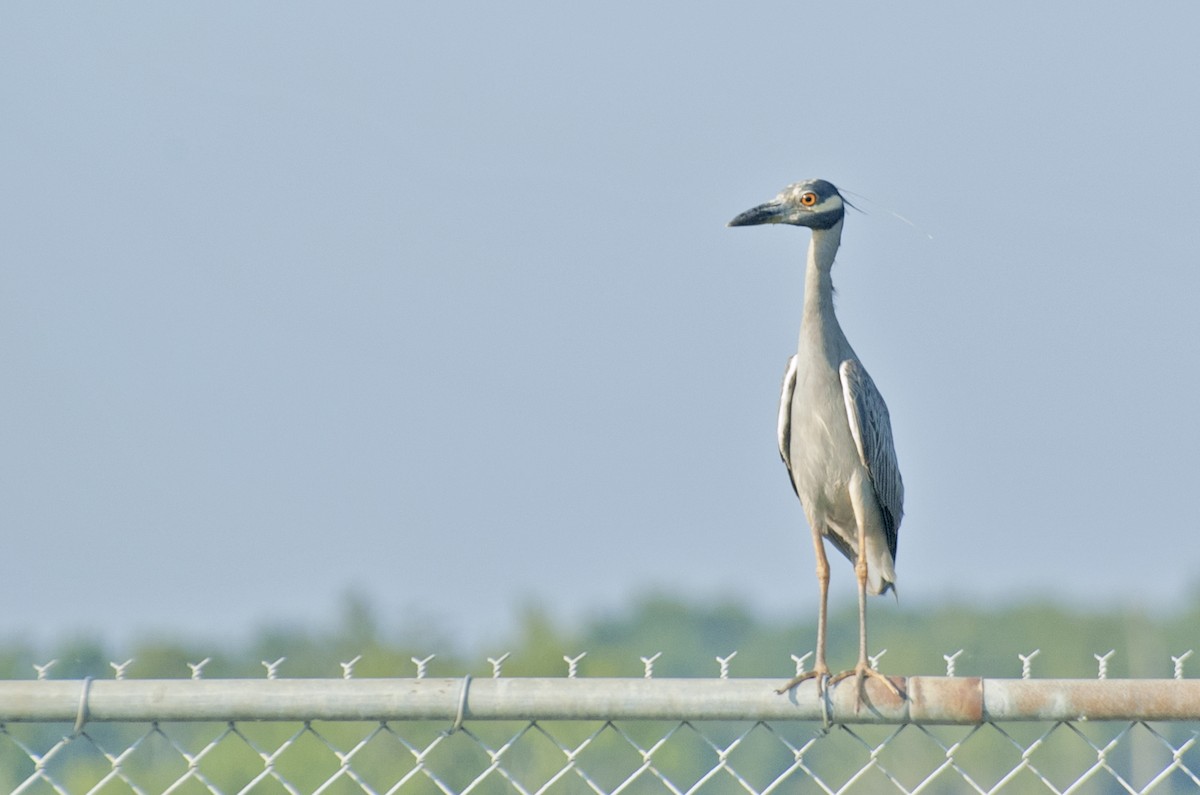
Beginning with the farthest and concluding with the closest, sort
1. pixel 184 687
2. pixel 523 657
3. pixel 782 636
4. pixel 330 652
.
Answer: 1. pixel 782 636
2. pixel 330 652
3. pixel 523 657
4. pixel 184 687

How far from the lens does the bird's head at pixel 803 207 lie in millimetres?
6449

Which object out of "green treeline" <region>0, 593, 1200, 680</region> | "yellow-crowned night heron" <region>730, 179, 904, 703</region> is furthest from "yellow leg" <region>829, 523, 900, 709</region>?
"green treeline" <region>0, 593, 1200, 680</region>

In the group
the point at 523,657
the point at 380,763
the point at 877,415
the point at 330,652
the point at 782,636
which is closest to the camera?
the point at 877,415

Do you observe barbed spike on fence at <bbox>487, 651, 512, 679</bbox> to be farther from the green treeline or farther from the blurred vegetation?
the green treeline

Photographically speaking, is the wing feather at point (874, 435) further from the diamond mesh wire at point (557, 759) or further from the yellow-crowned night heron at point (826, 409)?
the diamond mesh wire at point (557, 759)

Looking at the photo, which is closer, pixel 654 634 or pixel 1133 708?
pixel 1133 708

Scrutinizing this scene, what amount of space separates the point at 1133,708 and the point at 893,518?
9.86 feet

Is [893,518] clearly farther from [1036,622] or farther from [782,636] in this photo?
[782,636]

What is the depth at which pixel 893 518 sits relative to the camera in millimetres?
6789

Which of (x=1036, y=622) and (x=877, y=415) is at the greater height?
(x=877, y=415)

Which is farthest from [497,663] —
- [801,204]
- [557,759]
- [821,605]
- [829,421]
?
[557,759]

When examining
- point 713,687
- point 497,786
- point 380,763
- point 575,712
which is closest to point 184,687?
point 575,712

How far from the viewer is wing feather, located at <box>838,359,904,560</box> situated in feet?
21.1

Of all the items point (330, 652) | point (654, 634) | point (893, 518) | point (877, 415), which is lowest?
point (654, 634)
